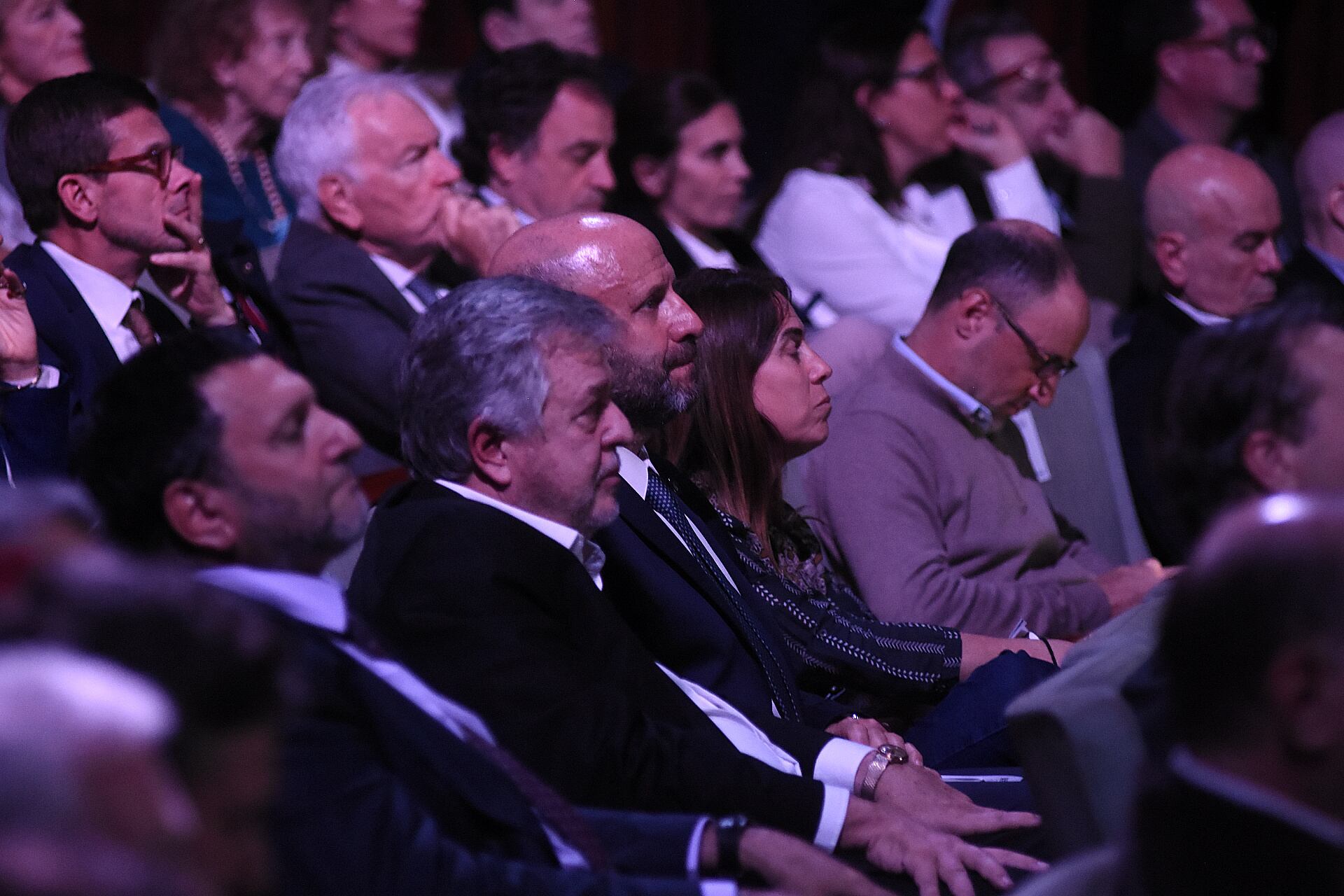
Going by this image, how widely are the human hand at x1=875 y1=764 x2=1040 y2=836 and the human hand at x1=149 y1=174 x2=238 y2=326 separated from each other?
5.14 feet

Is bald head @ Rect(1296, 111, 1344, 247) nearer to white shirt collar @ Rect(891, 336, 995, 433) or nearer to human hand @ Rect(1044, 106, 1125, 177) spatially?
human hand @ Rect(1044, 106, 1125, 177)

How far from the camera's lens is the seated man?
4.99 feet

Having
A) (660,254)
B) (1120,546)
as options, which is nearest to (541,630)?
(660,254)

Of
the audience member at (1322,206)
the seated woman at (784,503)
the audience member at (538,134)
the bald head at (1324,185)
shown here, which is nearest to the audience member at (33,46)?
the audience member at (538,134)

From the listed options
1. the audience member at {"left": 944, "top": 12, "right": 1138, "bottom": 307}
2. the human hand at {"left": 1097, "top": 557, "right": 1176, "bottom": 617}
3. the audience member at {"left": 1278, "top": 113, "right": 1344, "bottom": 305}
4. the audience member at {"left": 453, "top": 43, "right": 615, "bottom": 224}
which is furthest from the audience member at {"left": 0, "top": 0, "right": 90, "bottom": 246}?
the audience member at {"left": 1278, "top": 113, "right": 1344, "bottom": 305}

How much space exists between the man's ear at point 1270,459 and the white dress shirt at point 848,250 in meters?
2.42

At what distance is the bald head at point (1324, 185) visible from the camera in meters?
4.09

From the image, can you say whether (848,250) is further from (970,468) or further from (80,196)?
(80,196)

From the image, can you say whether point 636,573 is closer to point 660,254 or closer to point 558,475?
point 558,475

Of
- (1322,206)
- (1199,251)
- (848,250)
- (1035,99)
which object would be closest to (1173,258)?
(1199,251)

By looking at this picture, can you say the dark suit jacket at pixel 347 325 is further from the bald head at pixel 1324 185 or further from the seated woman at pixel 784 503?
the bald head at pixel 1324 185

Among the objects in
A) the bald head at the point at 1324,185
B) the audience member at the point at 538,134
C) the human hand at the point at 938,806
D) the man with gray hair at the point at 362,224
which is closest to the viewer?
the human hand at the point at 938,806

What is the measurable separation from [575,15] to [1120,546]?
2307 millimetres

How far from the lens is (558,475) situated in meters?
2.00
